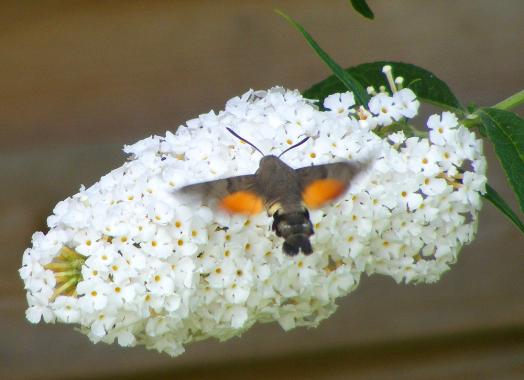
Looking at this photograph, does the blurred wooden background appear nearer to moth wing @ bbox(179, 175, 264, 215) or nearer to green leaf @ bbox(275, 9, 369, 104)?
green leaf @ bbox(275, 9, 369, 104)

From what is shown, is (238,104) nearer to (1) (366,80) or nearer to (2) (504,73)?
(1) (366,80)

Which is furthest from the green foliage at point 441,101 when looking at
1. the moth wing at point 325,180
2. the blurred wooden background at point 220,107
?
the blurred wooden background at point 220,107

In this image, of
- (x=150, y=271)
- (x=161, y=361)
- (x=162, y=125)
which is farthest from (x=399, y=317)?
(x=150, y=271)

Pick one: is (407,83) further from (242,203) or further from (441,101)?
(242,203)

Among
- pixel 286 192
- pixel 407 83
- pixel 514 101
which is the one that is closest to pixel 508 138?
pixel 514 101

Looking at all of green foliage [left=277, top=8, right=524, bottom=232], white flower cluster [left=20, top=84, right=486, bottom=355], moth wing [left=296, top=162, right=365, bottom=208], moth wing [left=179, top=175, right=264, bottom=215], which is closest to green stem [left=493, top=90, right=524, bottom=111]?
green foliage [left=277, top=8, right=524, bottom=232]
